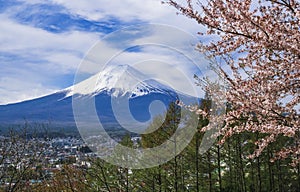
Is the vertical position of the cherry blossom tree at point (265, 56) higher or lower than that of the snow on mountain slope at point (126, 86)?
lower

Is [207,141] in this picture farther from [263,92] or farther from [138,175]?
[263,92]

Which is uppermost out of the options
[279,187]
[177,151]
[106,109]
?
[106,109]

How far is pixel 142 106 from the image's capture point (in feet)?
251

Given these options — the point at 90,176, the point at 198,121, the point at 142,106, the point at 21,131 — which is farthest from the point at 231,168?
→ the point at 142,106

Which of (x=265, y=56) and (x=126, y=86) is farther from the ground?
(x=126, y=86)

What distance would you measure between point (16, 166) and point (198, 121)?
483cm

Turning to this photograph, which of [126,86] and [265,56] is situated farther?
[126,86]

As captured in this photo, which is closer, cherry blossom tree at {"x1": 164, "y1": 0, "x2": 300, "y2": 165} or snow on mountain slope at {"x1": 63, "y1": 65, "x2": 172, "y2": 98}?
cherry blossom tree at {"x1": 164, "y1": 0, "x2": 300, "y2": 165}

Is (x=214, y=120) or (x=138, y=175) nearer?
(x=214, y=120)

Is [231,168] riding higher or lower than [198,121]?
lower

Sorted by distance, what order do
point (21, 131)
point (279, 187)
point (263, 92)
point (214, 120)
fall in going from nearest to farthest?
point (263, 92), point (214, 120), point (21, 131), point (279, 187)

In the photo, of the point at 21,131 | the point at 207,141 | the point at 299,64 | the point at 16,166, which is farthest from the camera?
the point at 207,141

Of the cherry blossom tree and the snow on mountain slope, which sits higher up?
the snow on mountain slope

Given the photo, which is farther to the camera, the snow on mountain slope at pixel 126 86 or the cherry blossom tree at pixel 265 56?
the snow on mountain slope at pixel 126 86
